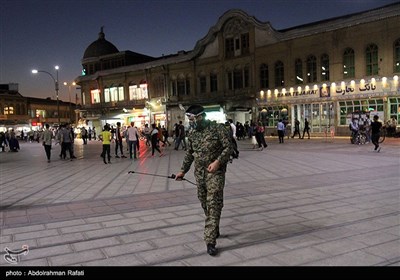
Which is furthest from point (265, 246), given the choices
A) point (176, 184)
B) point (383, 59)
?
point (383, 59)

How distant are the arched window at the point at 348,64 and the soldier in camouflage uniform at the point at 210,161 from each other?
26.4 metres

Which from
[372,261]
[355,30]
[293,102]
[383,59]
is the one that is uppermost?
[355,30]

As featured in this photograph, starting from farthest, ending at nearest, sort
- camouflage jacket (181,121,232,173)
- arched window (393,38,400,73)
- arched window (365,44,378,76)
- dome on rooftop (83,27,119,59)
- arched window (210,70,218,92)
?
1. dome on rooftop (83,27,119,59)
2. arched window (210,70,218,92)
3. arched window (365,44,378,76)
4. arched window (393,38,400,73)
5. camouflage jacket (181,121,232,173)

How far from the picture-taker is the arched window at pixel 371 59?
27030 millimetres

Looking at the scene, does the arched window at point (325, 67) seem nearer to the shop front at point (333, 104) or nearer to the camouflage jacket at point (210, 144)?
the shop front at point (333, 104)

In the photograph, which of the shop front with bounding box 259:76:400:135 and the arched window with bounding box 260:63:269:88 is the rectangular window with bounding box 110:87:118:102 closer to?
the arched window with bounding box 260:63:269:88

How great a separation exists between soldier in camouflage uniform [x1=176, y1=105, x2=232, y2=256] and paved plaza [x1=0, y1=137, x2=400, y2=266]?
1.32ft

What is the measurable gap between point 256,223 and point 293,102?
2737 centimetres

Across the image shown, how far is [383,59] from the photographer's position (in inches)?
1038

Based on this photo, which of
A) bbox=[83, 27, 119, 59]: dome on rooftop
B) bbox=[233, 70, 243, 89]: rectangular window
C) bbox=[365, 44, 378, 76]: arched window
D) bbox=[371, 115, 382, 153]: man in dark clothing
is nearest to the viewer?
bbox=[371, 115, 382, 153]: man in dark clothing

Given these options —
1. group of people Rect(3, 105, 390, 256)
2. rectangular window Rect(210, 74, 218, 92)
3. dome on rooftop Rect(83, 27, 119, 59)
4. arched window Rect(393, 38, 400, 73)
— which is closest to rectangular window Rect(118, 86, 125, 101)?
dome on rooftop Rect(83, 27, 119, 59)

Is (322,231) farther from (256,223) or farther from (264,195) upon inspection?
(264,195)

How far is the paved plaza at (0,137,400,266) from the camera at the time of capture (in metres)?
4.61

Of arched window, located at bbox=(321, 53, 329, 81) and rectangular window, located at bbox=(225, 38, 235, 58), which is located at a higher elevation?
rectangular window, located at bbox=(225, 38, 235, 58)
